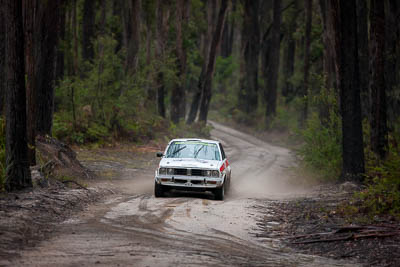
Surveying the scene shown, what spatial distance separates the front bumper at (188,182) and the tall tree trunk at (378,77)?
20.5 ft

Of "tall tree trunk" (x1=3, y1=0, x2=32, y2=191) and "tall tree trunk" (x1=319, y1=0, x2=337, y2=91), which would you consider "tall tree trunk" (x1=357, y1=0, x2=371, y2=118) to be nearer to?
"tall tree trunk" (x1=319, y1=0, x2=337, y2=91)

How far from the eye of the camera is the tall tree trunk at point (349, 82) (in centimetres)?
1652

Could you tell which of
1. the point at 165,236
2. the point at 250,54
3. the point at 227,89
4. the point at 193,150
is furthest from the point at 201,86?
the point at 165,236

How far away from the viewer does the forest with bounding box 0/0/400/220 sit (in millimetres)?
12211

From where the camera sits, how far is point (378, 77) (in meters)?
18.0

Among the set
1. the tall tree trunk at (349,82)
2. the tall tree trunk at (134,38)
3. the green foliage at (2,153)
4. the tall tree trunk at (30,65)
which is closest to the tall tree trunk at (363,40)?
the tall tree trunk at (349,82)

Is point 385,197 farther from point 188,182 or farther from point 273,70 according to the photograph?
point 273,70

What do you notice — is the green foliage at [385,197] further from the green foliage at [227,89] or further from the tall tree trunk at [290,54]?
the tall tree trunk at [290,54]

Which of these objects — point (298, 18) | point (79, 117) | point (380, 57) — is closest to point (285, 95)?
point (298, 18)

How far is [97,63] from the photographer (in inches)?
1059

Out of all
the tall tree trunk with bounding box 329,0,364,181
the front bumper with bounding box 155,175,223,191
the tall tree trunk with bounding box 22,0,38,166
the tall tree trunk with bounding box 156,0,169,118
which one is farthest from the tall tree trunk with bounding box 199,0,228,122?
the front bumper with bounding box 155,175,223,191

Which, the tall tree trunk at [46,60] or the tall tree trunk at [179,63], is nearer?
the tall tree trunk at [46,60]

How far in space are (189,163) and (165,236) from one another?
5609 millimetres

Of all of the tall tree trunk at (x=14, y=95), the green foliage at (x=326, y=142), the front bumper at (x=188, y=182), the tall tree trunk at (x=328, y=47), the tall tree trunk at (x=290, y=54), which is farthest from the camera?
the tall tree trunk at (x=290, y=54)
